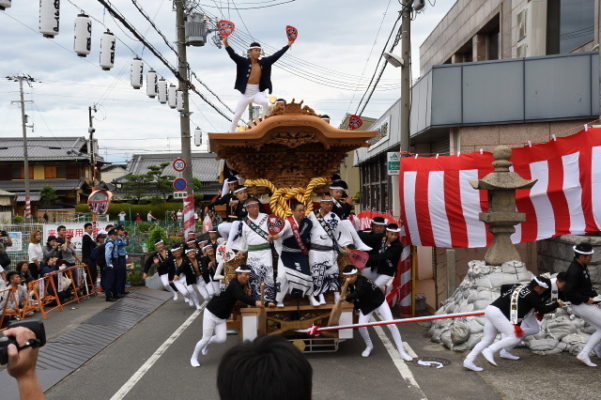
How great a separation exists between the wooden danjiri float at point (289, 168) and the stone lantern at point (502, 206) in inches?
81.6

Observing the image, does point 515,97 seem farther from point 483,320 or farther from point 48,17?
point 48,17

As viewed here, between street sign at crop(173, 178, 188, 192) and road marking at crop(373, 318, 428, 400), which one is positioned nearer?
road marking at crop(373, 318, 428, 400)

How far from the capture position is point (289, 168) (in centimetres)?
952

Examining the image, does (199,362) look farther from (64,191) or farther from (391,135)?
(64,191)

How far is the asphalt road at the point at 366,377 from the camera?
6629 mm

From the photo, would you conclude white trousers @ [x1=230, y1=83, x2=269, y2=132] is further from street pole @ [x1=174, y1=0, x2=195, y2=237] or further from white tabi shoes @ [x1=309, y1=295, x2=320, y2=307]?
street pole @ [x1=174, y1=0, x2=195, y2=237]

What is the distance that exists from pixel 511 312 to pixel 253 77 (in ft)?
21.1

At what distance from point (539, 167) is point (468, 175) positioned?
1189 mm

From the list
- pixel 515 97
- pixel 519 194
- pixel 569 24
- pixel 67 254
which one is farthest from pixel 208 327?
pixel 569 24

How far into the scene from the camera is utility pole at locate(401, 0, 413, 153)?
1291cm

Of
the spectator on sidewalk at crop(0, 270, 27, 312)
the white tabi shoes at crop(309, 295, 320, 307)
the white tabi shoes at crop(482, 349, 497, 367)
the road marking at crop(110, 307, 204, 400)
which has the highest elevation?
the white tabi shoes at crop(309, 295, 320, 307)

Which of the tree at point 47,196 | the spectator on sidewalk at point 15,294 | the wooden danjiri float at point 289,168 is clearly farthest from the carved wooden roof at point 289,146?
the tree at point 47,196

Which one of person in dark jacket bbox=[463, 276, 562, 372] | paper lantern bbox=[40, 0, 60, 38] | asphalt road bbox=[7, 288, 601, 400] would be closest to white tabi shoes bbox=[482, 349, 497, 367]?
person in dark jacket bbox=[463, 276, 562, 372]

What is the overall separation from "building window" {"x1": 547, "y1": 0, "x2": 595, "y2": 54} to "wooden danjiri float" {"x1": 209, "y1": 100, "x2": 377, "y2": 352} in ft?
28.5
